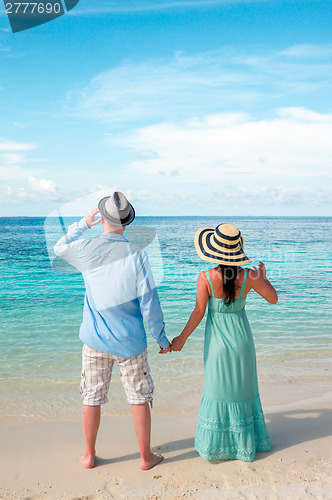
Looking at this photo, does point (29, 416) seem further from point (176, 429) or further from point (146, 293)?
point (146, 293)

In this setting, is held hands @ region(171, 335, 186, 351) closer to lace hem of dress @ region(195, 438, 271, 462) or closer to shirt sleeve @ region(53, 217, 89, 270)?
lace hem of dress @ region(195, 438, 271, 462)

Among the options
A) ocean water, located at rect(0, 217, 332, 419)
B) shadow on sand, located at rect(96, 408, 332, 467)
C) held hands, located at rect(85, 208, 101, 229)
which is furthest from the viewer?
ocean water, located at rect(0, 217, 332, 419)

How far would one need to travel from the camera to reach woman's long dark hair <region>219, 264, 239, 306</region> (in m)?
2.92

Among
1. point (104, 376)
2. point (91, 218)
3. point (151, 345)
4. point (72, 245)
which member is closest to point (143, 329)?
point (104, 376)

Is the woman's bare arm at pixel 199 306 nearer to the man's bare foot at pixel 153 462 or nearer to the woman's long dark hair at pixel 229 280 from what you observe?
the woman's long dark hair at pixel 229 280

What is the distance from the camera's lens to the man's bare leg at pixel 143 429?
2905 mm

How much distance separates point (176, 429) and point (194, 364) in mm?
1881

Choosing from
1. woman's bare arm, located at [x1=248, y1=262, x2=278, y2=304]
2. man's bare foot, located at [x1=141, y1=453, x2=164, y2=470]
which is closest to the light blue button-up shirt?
woman's bare arm, located at [x1=248, y1=262, x2=278, y2=304]

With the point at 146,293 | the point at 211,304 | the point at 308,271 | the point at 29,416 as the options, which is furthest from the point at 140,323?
the point at 308,271

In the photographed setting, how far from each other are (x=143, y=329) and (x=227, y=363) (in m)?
0.65

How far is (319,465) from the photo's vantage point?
3.02 metres

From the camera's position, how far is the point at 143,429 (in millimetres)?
2932

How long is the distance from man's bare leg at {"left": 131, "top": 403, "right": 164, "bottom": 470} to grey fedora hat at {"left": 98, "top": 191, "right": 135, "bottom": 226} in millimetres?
1286

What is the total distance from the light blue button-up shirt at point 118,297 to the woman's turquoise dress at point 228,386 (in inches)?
17.3
